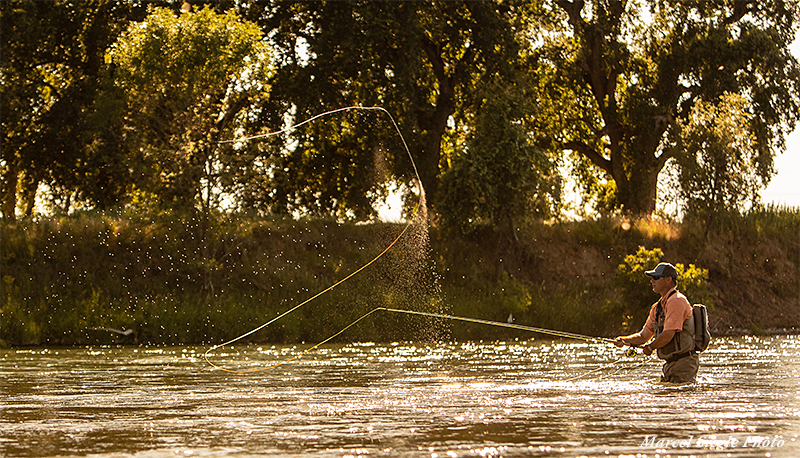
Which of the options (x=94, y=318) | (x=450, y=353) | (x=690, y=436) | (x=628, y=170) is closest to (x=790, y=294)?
(x=628, y=170)

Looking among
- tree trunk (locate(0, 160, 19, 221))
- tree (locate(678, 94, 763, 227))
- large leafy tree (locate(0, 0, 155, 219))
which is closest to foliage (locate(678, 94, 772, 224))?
tree (locate(678, 94, 763, 227))

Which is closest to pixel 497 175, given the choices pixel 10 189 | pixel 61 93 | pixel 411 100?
pixel 411 100

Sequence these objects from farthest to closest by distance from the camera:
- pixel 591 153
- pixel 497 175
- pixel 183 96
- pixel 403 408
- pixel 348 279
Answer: pixel 591 153
pixel 497 175
pixel 348 279
pixel 183 96
pixel 403 408

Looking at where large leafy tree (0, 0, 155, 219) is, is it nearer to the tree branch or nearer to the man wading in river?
the tree branch

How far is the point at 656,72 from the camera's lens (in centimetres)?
3603

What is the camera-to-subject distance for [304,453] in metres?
7.41

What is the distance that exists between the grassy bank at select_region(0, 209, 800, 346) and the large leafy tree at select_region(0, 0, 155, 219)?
13.9ft

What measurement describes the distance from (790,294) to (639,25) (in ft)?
34.5

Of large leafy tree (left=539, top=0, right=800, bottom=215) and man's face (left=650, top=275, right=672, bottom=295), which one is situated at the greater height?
large leafy tree (left=539, top=0, right=800, bottom=215)

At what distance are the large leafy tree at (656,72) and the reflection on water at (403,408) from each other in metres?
18.1

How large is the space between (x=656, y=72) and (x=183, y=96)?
699 inches

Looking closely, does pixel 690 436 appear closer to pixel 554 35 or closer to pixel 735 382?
pixel 735 382

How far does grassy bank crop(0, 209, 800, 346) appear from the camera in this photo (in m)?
25.5

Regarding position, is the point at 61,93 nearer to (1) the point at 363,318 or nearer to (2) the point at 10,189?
(2) the point at 10,189
